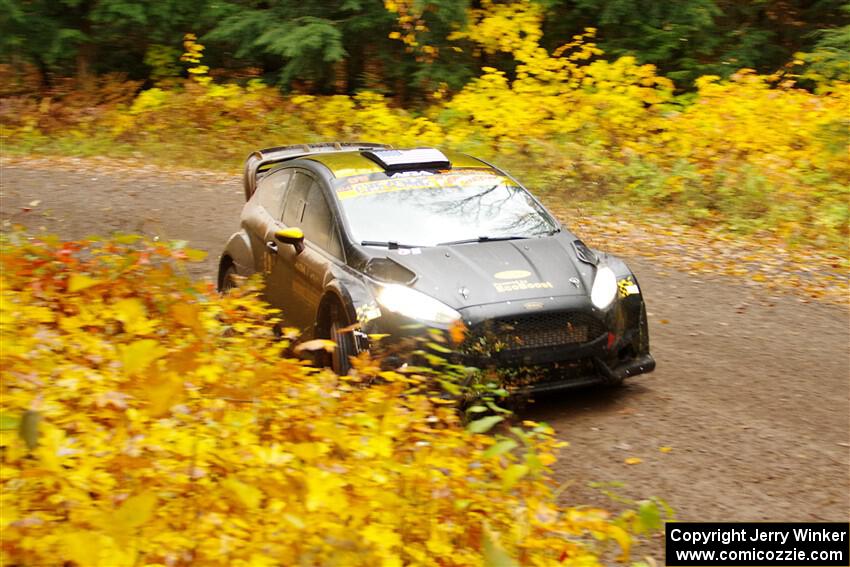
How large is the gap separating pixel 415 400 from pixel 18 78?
18.8m

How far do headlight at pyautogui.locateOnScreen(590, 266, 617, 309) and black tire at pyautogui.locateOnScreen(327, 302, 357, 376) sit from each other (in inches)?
66.9

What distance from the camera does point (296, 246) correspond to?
7.66 metres

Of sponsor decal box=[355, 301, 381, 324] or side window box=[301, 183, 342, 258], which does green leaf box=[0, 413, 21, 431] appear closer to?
sponsor decal box=[355, 301, 381, 324]

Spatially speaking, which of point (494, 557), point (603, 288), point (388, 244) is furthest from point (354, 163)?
point (494, 557)

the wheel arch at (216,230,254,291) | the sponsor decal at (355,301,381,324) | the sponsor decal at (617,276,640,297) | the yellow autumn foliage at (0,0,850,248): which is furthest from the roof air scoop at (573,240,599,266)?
the yellow autumn foliage at (0,0,850,248)

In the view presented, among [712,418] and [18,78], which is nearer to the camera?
[712,418]

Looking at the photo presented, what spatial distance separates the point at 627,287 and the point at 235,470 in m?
3.71

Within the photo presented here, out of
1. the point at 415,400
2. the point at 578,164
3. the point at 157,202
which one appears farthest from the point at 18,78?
the point at 415,400

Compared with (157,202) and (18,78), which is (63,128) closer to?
(18,78)

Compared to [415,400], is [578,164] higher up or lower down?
lower down

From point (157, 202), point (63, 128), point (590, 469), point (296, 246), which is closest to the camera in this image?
point (590, 469)

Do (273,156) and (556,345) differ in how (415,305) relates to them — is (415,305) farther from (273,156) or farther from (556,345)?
(273,156)

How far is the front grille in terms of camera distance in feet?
20.4

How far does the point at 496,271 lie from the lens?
21.8 feet
